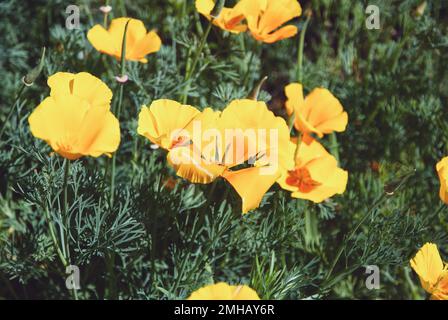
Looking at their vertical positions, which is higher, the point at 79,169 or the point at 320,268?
the point at 79,169

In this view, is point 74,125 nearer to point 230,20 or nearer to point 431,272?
point 230,20

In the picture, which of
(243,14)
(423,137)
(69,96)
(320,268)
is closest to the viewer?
(69,96)

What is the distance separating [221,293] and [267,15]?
71 cm

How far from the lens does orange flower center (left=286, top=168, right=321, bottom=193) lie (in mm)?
1295

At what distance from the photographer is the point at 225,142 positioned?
1.11m

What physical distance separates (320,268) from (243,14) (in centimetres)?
65

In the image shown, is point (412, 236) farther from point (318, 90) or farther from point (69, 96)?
point (69, 96)

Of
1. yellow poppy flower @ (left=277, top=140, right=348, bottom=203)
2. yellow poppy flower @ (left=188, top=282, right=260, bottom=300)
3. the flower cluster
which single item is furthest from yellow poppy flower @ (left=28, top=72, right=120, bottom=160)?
yellow poppy flower @ (left=277, top=140, right=348, bottom=203)

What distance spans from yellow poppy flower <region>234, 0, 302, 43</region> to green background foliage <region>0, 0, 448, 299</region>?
0.18m

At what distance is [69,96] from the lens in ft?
3.35

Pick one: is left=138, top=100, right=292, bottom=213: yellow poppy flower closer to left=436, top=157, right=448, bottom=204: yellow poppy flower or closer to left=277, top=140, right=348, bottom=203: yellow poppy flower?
left=277, top=140, right=348, bottom=203: yellow poppy flower

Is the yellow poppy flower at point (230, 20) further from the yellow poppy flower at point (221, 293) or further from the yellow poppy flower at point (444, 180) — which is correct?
the yellow poppy flower at point (221, 293)

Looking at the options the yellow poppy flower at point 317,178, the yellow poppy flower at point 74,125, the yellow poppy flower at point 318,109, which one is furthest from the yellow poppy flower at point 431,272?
the yellow poppy flower at point 74,125
